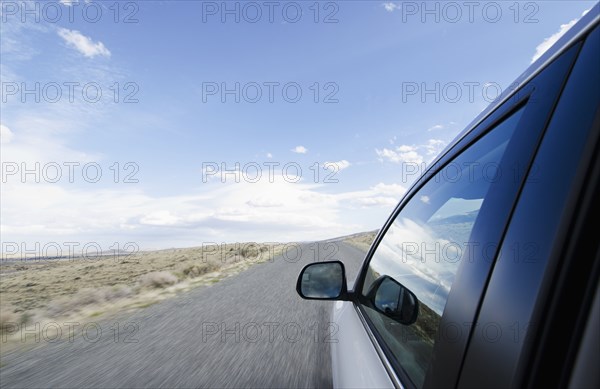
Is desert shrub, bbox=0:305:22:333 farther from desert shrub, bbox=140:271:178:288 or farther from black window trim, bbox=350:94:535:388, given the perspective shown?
black window trim, bbox=350:94:535:388

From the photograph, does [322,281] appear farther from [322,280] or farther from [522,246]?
[522,246]

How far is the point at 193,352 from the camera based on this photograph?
4.54m

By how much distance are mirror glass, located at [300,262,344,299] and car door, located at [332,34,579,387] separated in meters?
0.51

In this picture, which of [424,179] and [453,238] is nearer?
[453,238]

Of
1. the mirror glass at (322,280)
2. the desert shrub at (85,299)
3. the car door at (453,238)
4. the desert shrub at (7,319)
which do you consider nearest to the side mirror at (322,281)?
the mirror glass at (322,280)

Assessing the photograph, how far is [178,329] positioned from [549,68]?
5999 mm

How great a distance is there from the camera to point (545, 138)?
0.79 m

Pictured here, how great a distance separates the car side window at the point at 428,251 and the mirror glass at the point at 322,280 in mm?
510

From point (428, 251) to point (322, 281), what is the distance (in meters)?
1.37

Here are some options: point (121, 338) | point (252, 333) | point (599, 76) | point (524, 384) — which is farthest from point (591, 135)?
point (121, 338)

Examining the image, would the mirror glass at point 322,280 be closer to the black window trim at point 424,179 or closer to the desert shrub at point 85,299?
the black window trim at point 424,179

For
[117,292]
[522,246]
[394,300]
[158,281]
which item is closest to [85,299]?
[117,292]

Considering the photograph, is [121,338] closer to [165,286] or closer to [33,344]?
[33,344]

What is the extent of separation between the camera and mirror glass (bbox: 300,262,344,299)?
259cm
